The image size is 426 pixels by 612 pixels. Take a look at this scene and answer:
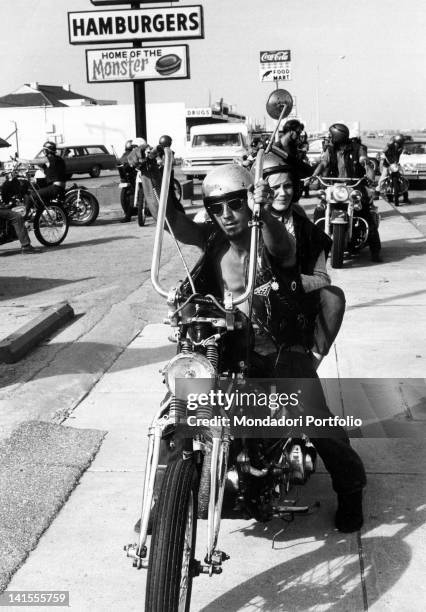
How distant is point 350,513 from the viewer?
149 inches

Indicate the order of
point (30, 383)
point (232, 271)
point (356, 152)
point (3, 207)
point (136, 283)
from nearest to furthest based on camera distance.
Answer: point (232, 271)
point (30, 383)
point (136, 283)
point (356, 152)
point (3, 207)

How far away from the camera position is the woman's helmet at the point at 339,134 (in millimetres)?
11445

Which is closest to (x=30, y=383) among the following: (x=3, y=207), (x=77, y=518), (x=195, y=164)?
(x=77, y=518)

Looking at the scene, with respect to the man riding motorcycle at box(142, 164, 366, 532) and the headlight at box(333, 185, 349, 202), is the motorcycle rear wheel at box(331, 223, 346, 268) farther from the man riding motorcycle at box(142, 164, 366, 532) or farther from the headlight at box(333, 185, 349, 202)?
the man riding motorcycle at box(142, 164, 366, 532)

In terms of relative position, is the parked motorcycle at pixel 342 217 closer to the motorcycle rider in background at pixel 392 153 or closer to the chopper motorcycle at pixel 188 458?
the chopper motorcycle at pixel 188 458

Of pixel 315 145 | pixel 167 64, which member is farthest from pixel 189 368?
pixel 315 145

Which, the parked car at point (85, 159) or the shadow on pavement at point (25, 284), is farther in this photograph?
the parked car at point (85, 159)

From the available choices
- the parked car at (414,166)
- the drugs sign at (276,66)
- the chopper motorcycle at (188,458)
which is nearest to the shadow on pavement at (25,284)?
the chopper motorcycle at (188,458)

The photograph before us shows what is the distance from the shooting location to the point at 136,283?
10.2 m

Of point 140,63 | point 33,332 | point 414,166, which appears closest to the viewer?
point 33,332

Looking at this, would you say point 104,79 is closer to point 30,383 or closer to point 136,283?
point 136,283

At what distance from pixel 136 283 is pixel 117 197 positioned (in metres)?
13.8

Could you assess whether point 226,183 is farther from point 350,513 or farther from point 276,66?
point 276,66

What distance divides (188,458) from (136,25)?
1824cm
